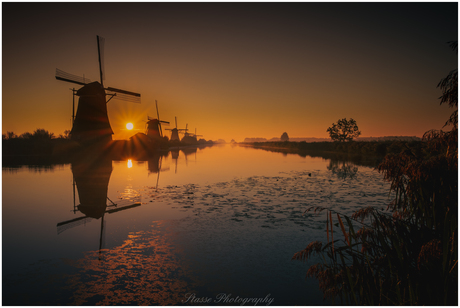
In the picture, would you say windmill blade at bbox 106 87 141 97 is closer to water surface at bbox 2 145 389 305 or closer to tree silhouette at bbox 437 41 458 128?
water surface at bbox 2 145 389 305

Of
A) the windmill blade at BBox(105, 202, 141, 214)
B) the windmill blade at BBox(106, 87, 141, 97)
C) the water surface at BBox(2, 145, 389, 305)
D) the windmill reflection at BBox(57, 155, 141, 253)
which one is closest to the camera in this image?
the water surface at BBox(2, 145, 389, 305)

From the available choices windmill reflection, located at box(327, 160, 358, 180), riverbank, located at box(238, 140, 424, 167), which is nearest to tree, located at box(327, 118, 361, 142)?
riverbank, located at box(238, 140, 424, 167)

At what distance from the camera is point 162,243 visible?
25.8 feet

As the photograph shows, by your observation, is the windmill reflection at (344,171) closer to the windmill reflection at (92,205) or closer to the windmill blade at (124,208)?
the windmill blade at (124,208)

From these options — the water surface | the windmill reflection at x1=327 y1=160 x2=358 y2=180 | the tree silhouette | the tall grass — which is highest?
the tree silhouette

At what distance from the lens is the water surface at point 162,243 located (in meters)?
5.34

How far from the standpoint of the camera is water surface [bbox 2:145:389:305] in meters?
5.34

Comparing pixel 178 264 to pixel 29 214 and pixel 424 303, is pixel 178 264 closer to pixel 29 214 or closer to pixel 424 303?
pixel 424 303

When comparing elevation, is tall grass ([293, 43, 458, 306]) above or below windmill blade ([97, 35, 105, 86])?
below

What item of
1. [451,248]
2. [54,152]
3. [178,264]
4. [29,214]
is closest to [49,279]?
[178,264]

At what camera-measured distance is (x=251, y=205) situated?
41.5ft

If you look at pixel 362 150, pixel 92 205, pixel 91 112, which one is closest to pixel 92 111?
pixel 91 112

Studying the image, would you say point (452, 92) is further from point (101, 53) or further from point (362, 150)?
point (362, 150)

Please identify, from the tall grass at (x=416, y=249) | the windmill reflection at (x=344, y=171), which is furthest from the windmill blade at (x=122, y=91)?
the tall grass at (x=416, y=249)
